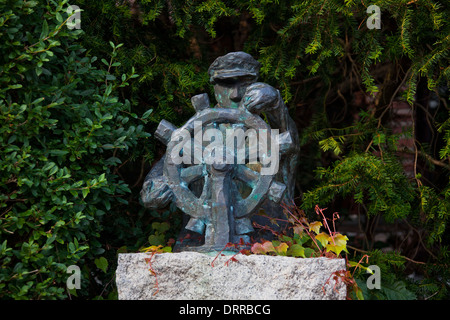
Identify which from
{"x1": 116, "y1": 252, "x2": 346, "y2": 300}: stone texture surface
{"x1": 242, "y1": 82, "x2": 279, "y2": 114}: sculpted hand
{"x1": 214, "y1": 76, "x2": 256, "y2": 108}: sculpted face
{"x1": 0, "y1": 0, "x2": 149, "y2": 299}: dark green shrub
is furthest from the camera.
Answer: {"x1": 214, "y1": 76, "x2": 256, "y2": 108}: sculpted face

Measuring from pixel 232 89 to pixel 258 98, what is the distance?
17 cm

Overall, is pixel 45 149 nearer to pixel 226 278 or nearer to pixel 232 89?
pixel 232 89

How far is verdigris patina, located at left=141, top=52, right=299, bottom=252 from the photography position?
2.44 metres

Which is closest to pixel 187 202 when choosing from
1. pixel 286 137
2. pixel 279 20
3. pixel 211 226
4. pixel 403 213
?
pixel 211 226

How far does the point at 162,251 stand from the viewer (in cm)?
247

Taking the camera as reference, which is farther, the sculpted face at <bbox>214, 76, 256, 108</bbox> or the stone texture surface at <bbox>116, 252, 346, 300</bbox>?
the sculpted face at <bbox>214, 76, 256, 108</bbox>

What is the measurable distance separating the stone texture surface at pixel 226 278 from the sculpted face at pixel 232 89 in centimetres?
75

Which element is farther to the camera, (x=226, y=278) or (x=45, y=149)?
(x=45, y=149)

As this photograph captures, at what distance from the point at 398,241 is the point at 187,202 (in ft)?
6.99

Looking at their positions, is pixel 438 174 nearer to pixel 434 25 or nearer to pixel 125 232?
pixel 434 25

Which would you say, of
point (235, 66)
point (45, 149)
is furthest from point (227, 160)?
point (45, 149)

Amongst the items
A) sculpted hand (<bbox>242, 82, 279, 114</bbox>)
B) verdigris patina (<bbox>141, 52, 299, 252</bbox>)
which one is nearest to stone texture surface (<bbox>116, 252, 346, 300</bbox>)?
verdigris patina (<bbox>141, 52, 299, 252</bbox>)

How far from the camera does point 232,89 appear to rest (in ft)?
8.61

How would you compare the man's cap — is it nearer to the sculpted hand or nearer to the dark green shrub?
the sculpted hand
